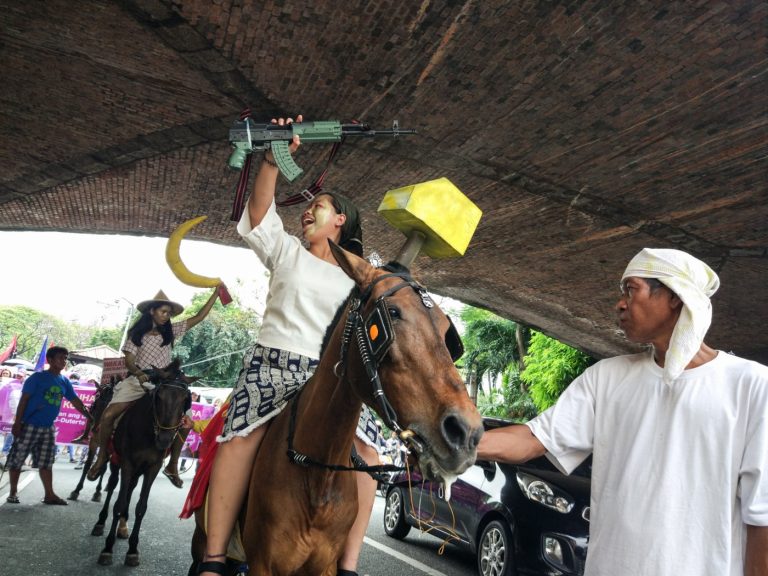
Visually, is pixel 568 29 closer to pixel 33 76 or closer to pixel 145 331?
pixel 33 76

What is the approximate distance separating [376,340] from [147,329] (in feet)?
25.0

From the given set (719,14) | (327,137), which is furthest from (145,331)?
(719,14)

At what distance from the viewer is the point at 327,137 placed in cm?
363

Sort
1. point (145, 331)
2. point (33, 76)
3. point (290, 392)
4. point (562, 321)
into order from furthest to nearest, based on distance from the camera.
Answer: point (562, 321)
point (145, 331)
point (33, 76)
point (290, 392)

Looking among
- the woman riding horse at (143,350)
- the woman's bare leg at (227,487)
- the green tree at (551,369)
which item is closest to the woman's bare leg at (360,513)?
the woman's bare leg at (227,487)

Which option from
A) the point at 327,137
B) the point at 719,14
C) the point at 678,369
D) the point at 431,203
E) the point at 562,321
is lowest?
the point at 678,369

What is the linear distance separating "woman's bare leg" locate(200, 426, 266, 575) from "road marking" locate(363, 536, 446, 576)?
17.1 feet

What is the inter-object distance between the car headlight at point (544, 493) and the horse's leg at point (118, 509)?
446cm

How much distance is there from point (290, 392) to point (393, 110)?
17.2 feet

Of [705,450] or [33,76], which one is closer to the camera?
[705,450]

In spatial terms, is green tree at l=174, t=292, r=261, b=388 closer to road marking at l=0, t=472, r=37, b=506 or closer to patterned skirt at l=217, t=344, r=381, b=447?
road marking at l=0, t=472, r=37, b=506

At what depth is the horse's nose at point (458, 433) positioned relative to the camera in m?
1.84

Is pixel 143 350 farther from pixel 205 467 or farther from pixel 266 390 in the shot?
pixel 266 390

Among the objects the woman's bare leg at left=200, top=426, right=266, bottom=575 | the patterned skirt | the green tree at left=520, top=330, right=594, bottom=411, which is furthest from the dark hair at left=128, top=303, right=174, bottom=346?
the green tree at left=520, top=330, right=594, bottom=411
